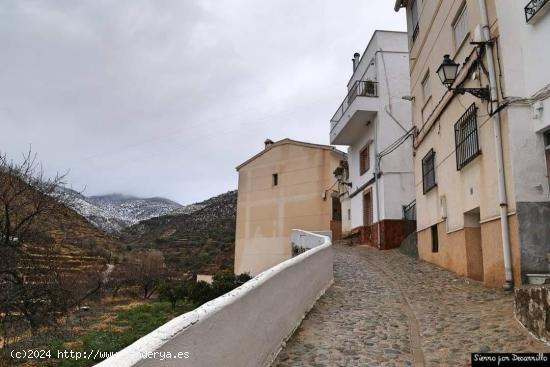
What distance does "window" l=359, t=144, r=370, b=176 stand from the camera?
1930 cm

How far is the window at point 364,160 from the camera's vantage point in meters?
19.3

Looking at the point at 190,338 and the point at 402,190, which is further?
the point at 402,190

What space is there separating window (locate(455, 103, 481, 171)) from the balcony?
8.63 metres

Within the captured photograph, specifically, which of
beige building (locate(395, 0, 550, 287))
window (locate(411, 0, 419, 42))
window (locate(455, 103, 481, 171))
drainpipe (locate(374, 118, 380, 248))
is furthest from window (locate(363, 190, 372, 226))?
window (locate(455, 103, 481, 171))

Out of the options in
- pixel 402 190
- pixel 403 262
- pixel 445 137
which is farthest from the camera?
pixel 402 190

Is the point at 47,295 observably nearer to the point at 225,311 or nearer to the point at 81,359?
the point at 81,359

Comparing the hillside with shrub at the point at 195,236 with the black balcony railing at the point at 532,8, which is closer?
the black balcony railing at the point at 532,8

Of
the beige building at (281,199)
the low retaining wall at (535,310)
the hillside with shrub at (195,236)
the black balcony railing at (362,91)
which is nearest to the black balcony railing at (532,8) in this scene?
the low retaining wall at (535,310)

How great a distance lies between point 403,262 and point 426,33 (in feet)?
20.9

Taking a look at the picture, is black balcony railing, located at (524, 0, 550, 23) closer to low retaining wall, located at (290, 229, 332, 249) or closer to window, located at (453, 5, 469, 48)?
window, located at (453, 5, 469, 48)

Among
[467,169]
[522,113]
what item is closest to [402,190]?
[467,169]

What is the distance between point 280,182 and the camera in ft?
94.4

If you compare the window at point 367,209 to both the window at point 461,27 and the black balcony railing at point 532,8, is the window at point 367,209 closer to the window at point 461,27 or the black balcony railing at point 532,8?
the window at point 461,27

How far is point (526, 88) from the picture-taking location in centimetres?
697
